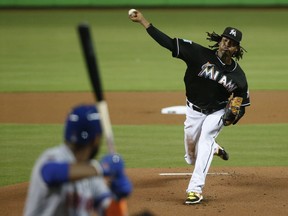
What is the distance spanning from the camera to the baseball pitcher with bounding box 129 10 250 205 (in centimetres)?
902

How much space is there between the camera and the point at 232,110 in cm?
905

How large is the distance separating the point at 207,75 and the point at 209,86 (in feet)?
0.47

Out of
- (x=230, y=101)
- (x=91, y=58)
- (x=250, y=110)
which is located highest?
(x=91, y=58)

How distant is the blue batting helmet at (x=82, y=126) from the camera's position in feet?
14.5

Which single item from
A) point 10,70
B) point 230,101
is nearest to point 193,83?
point 230,101

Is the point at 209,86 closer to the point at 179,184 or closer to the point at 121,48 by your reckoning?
the point at 179,184

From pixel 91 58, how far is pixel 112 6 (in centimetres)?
2830

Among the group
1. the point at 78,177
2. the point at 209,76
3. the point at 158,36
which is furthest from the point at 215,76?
the point at 78,177

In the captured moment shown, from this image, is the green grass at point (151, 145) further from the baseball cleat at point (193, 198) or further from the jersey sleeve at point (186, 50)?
the jersey sleeve at point (186, 50)

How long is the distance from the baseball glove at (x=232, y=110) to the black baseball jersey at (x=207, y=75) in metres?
0.09

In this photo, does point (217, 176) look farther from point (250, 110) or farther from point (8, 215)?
point (250, 110)

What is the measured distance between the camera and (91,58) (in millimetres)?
4617

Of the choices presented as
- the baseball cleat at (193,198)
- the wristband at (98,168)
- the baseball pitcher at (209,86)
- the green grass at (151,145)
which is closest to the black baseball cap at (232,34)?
the baseball pitcher at (209,86)

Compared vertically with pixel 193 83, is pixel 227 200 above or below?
below
